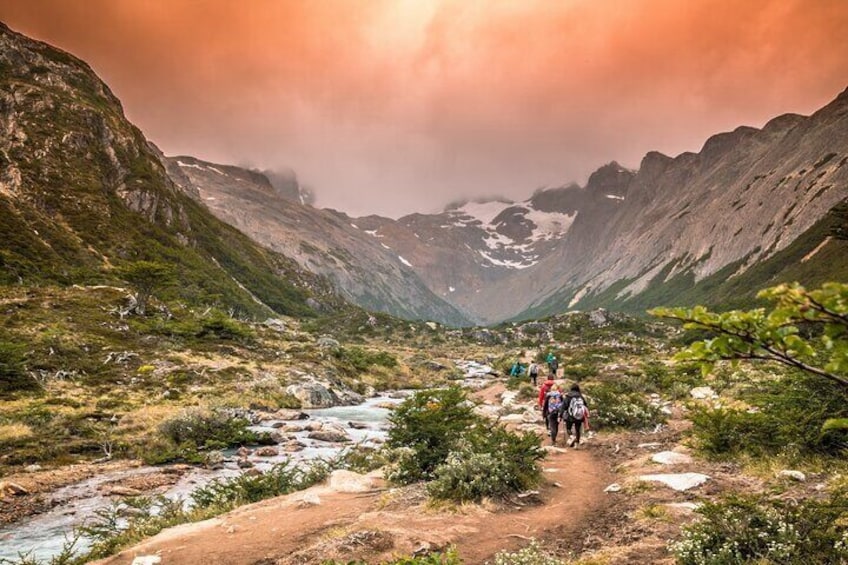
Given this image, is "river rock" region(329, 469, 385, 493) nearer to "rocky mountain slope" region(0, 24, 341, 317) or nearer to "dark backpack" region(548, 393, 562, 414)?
"dark backpack" region(548, 393, 562, 414)

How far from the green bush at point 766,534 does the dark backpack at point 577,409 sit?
10.5 m

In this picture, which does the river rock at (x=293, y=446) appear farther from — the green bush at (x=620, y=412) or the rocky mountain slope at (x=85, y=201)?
the rocky mountain slope at (x=85, y=201)

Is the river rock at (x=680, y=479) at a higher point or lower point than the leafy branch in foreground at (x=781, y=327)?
lower

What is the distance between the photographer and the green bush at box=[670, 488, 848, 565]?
6.18m

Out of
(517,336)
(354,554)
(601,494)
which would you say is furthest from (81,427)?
(517,336)

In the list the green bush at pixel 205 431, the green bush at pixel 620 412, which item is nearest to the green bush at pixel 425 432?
the green bush at pixel 620 412

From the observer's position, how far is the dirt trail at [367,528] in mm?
8414

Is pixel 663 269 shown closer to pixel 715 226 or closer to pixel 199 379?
pixel 715 226

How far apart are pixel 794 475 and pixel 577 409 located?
8341mm

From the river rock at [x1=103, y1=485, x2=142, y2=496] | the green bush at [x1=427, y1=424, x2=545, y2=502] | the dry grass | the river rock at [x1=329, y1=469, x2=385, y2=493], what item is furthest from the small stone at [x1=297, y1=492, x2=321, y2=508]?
the dry grass

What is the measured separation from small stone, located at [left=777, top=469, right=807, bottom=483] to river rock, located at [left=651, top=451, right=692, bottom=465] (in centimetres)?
291

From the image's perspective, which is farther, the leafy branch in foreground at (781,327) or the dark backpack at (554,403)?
the dark backpack at (554,403)

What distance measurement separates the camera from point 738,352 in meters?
3.51

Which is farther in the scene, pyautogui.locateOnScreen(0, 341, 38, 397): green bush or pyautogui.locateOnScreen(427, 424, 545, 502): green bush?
pyautogui.locateOnScreen(0, 341, 38, 397): green bush
